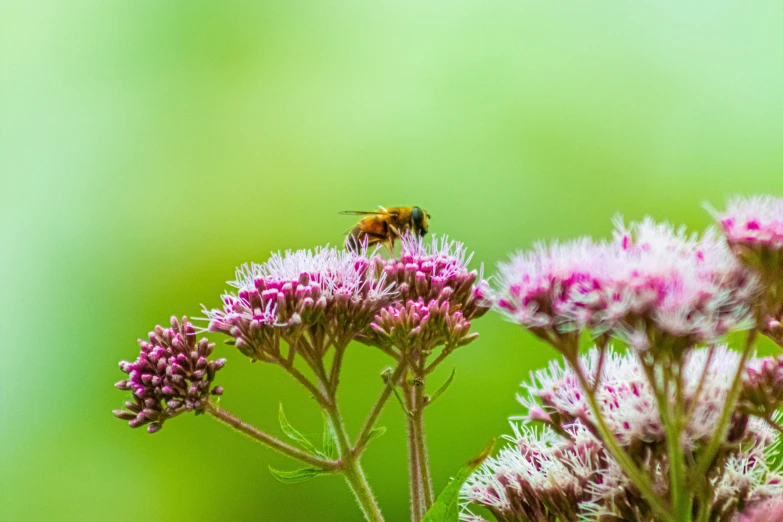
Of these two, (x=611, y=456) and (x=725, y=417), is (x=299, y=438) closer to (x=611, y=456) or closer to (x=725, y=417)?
(x=611, y=456)

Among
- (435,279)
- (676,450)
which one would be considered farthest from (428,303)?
(676,450)

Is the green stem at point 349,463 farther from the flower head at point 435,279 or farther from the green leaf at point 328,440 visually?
the flower head at point 435,279

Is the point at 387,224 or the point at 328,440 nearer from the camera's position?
the point at 328,440

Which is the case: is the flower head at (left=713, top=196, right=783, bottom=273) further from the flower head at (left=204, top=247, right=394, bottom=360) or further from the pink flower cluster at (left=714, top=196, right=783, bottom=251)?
the flower head at (left=204, top=247, right=394, bottom=360)

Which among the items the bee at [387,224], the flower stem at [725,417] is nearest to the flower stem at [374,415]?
the flower stem at [725,417]

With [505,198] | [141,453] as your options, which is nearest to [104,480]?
[141,453]

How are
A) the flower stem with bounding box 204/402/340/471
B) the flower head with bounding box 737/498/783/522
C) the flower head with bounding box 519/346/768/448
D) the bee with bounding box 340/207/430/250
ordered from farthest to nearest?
the bee with bounding box 340/207/430/250 → the flower stem with bounding box 204/402/340/471 → the flower head with bounding box 519/346/768/448 → the flower head with bounding box 737/498/783/522

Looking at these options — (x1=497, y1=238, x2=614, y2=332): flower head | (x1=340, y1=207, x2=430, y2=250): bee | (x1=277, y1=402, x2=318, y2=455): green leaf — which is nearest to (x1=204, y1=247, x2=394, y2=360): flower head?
(x1=277, y1=402, x2=318, y2=455): green leaf
